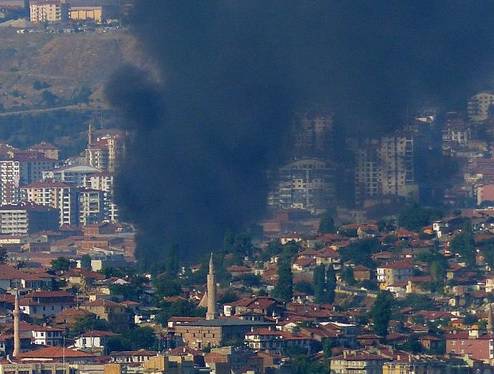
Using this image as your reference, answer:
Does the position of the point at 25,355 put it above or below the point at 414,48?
below

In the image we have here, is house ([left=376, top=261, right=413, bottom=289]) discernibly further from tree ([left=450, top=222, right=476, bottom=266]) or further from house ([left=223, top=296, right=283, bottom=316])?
house ([left=223, top=296, right=283, bottom=316])

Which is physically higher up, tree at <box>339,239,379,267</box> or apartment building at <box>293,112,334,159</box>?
apartment building at <box>293,112,334,159</box>

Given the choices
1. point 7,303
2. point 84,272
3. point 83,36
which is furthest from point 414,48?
point 83,36

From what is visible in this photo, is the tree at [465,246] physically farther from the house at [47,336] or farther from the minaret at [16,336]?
the minaret at [16,336]

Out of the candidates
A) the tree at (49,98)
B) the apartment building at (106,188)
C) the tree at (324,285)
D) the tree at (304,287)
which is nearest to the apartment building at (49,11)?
the tree at (49,98)

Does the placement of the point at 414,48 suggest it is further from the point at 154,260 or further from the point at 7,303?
the point at 7,303

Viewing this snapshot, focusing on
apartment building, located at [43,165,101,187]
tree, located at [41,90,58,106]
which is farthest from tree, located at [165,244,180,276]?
tree, located at [41,90,58,106]
